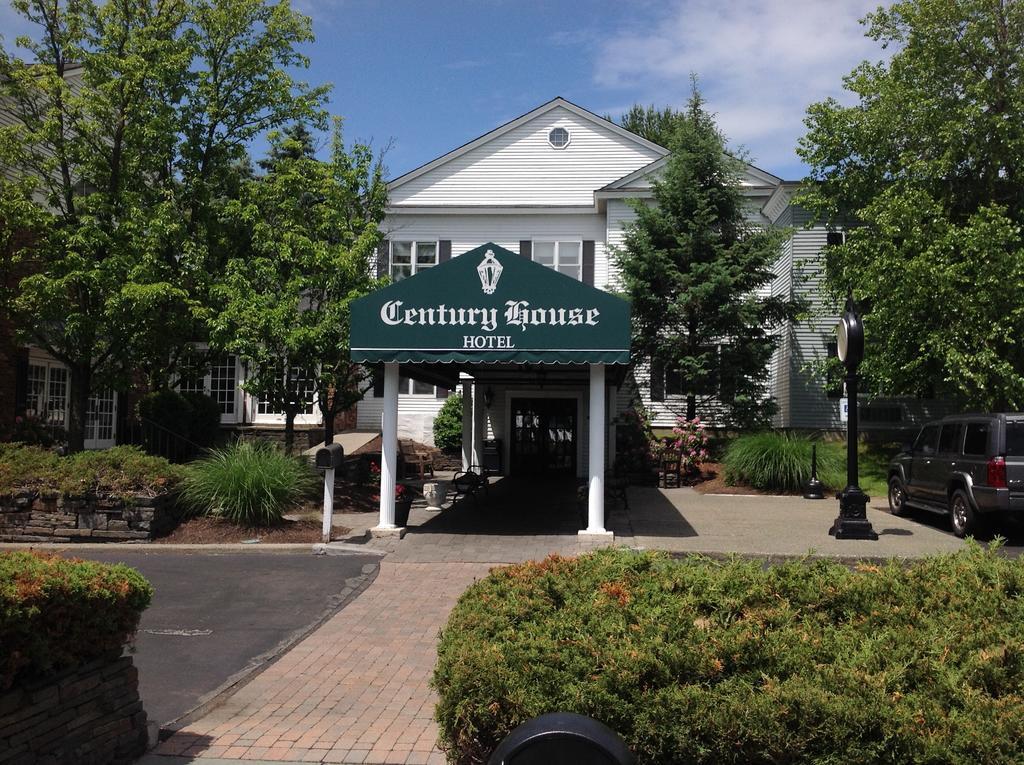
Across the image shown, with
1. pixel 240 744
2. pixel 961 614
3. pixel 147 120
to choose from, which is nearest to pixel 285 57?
pixel 147 120

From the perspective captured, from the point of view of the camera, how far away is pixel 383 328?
12.6 m

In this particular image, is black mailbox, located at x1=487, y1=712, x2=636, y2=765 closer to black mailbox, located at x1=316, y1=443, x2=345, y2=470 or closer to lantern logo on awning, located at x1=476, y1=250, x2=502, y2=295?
black mailbox, located at x1=316, y1=443, x2=345, y2=470

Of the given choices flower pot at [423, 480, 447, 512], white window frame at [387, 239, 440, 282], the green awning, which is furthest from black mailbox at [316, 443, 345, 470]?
white window frame at [387, 239, 440, 282]

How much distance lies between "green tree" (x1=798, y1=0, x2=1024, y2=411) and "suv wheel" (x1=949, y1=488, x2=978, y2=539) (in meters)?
5.81

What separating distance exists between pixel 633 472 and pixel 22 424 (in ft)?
44.8

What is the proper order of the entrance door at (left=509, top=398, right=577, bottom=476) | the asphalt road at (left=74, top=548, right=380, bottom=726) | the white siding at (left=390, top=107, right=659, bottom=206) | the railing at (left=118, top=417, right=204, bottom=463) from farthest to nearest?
the white siding at (left=390, top=107, right=659, bottom=206) → the entrance door at (left=509, top=398, right=577, bottom=476) → the railing at (left=118, top=417, right=204, bottom=463) → the asphalt road at (left=74, top=548, right=380, bottom=726)

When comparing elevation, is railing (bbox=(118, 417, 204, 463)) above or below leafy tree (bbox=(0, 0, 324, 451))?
below

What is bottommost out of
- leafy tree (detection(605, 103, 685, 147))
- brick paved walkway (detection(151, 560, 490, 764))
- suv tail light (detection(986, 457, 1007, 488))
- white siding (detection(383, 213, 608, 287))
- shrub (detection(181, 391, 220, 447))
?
brick paved walkway (detection(151, 560, 490, 764))

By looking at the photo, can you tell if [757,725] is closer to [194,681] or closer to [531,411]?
[194,681]

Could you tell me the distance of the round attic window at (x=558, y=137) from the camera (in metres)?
27.4

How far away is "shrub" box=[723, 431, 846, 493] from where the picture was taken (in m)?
20.1

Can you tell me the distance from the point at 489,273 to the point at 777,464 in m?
10.6

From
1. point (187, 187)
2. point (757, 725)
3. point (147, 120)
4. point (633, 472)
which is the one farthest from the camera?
point (633, 472)

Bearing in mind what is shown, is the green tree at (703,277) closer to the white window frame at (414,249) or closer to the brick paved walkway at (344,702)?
the white window frame at (414,249)
